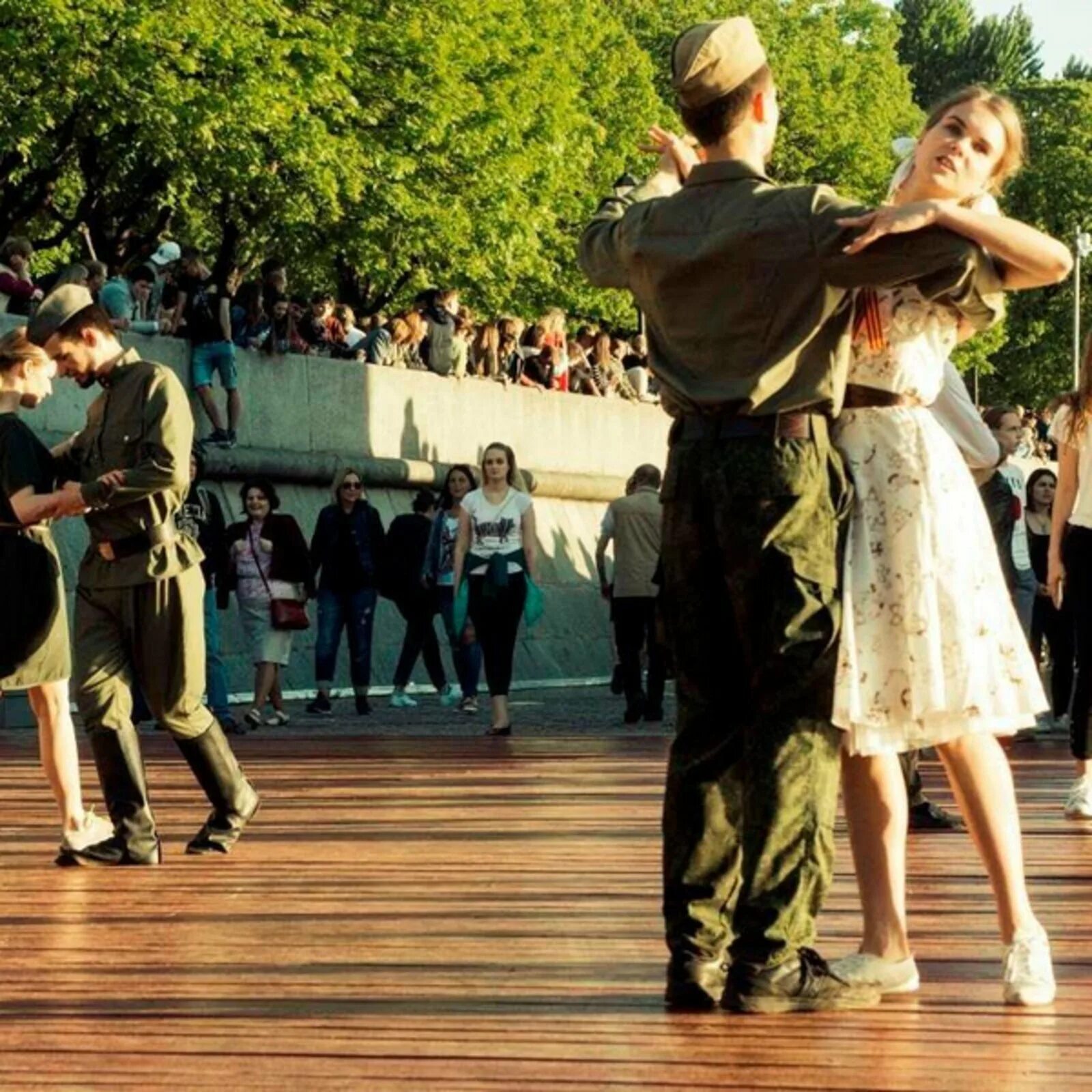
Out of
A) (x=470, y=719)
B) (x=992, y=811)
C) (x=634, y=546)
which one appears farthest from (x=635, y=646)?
(x=992, y=811)

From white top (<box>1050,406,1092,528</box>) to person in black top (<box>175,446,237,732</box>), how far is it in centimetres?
829

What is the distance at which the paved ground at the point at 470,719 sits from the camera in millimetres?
20250

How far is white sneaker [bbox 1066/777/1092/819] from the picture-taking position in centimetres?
1213

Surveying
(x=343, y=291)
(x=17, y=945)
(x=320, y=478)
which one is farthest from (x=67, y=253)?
(x=17, y=945)

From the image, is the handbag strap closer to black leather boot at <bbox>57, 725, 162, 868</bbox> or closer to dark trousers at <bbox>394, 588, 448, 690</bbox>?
dark trousers at <bbox>394, 588, 448, 690</bbox>

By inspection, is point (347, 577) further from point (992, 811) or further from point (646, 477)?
point (992, 811)

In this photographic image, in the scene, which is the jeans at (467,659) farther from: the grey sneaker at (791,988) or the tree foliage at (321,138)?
the grey sneaker at (791,988)

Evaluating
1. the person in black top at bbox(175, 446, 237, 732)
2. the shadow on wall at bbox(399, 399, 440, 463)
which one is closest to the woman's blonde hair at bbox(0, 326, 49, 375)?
the person in black top at bbox(175, 446, 237, 732)

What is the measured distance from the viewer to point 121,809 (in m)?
10.7

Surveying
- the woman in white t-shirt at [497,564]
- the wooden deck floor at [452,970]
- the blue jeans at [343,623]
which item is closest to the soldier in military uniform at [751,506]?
the wooden deck floor at [452,970]

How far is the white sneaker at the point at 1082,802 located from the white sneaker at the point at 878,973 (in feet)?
17.2

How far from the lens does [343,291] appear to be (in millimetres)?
49312

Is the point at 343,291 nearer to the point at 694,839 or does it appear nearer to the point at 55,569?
the point at 55,569

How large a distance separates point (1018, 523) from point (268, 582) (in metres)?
5.15
